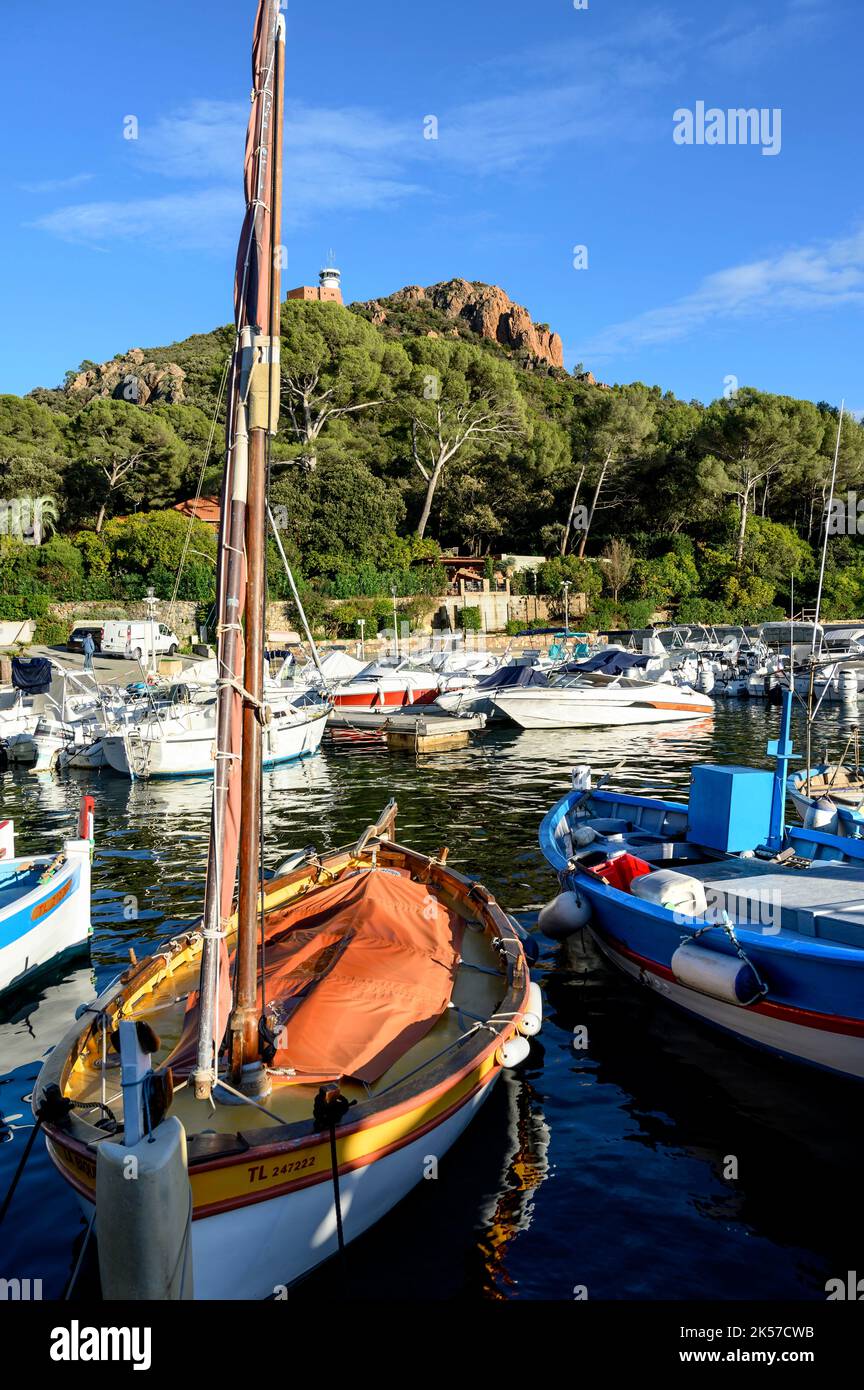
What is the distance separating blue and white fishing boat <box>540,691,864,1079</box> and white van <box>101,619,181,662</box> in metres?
32.5

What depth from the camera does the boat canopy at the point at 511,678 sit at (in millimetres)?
34906

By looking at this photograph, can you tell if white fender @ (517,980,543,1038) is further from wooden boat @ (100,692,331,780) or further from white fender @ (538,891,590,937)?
wooden boat @ (100,692,331,780)

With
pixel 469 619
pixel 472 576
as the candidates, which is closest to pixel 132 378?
pixel 472 576

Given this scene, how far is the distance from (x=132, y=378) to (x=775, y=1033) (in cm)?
9170

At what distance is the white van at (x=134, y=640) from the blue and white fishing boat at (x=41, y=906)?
30601 mm

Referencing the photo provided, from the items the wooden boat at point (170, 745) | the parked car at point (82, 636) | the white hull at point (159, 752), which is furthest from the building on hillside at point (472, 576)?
the white hull at point (159, 752)

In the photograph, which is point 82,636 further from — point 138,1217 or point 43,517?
point 138,1217

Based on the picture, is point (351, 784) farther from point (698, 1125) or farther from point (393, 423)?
point (393, 423)

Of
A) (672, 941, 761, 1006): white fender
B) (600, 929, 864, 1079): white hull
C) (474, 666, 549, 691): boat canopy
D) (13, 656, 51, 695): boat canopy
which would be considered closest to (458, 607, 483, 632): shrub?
(474, 666, 549, 691): boat canopy

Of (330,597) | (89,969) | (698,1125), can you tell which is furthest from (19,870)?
(330,597)

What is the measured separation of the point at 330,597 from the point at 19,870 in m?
43.8

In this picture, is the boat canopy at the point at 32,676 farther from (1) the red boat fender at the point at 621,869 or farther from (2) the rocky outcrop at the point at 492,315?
(2) the rocky outcrop at the point at 492,315

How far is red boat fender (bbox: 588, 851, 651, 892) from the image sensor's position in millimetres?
11375

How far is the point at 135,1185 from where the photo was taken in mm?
3791
